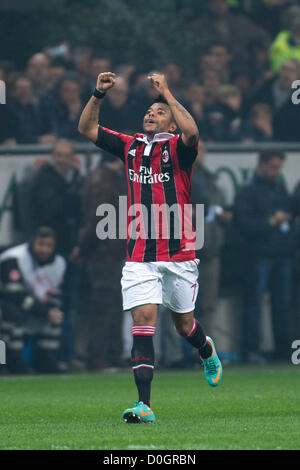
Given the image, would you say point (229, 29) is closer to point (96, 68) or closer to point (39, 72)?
point (96, 68)

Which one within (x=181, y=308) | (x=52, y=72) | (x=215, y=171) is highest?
(x=52, y=72)

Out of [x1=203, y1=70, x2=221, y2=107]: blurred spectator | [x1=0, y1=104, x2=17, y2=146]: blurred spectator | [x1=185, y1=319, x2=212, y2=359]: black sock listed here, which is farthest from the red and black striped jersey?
[x1=203, y1=70, x2=221, y2=107]: blurred spectator

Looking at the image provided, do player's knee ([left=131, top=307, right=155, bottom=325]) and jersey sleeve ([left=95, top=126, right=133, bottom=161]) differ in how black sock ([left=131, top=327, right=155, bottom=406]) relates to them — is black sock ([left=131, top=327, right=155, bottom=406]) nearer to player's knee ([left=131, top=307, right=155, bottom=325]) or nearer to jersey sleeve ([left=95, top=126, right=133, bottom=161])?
player's knee ([left=131, top=307, right=155, bottom=325])

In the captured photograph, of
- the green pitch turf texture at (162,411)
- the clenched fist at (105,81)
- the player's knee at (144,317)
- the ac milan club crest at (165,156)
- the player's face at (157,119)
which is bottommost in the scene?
the green pitch turf texture at (162,411)

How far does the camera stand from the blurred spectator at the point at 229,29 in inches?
728

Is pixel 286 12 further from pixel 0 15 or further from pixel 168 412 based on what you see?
pixel 168 412

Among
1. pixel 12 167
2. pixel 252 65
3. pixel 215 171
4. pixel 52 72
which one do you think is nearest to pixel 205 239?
pixel 215 171

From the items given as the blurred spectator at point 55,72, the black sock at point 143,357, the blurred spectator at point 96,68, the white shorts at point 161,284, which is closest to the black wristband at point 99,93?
the white shorts at point 161,284

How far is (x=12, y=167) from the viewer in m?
13.8

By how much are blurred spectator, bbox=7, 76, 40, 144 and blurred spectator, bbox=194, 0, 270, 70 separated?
4.53 meters

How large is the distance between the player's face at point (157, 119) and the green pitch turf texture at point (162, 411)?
198 centimetres

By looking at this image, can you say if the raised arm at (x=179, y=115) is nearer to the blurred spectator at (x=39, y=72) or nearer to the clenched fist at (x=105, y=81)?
the clenched fist at (x=105, y=81)

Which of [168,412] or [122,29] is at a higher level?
[122,29]

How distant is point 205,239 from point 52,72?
3441 mm
